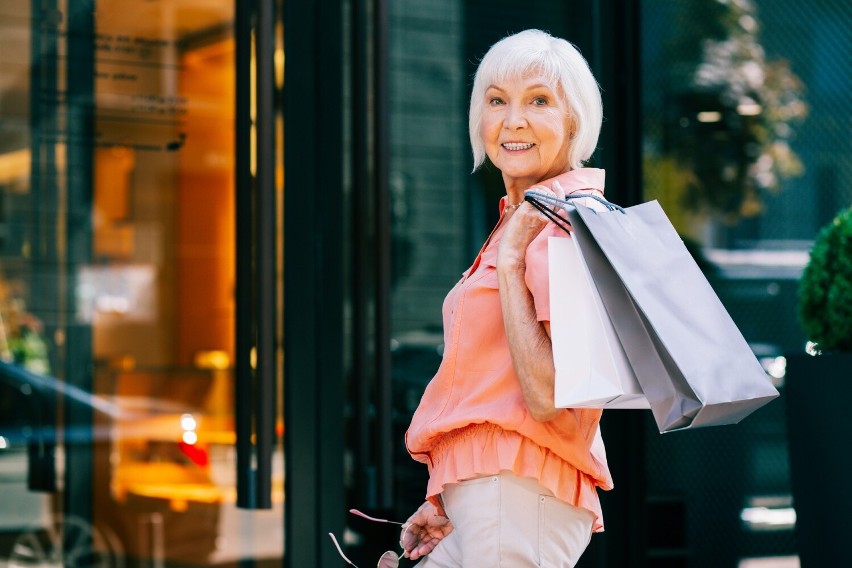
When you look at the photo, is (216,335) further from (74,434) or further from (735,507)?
(735,507)

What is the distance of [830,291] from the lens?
361 cm

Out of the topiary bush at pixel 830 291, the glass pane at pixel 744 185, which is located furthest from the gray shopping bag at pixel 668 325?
the glass pane at pixel 744 185

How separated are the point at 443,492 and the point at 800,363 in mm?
1670

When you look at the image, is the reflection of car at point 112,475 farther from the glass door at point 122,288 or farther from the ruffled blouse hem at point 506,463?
the ruffled blouse hem at point 506,463

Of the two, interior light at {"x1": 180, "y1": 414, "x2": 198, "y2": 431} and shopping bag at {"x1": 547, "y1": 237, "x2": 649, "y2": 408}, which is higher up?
shopping bag at {"x1": 547, "y1": 237, "x2": 649, "y2": 408}

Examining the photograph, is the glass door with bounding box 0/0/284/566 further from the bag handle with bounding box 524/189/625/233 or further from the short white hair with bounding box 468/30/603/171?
the bag handle with bounding box 524/189/625/233

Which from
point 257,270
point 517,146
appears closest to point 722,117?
point 257,270

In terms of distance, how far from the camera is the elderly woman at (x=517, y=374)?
6.96 ft

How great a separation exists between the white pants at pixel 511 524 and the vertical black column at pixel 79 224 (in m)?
2.11

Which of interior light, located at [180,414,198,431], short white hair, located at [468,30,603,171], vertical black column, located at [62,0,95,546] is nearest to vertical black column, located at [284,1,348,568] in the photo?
interior light, located at [180,414,198,431]

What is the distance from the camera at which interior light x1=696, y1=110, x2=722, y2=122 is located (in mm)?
4656

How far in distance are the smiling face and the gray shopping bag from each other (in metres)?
0.25

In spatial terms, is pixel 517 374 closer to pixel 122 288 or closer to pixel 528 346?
pixel 528 346

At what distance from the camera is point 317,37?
409 centimetres
